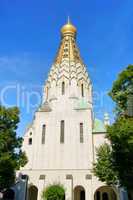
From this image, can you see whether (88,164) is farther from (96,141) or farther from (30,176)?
(30,176)

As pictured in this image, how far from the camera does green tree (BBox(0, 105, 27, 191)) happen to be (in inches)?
888

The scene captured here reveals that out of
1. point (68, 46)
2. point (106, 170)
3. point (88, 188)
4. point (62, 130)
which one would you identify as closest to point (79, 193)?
point (88, 188)

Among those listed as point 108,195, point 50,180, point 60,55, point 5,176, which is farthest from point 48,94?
point 5,176

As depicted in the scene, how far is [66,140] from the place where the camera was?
35312 mm

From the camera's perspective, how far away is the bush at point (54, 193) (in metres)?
28.7

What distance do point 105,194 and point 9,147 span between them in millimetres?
18368

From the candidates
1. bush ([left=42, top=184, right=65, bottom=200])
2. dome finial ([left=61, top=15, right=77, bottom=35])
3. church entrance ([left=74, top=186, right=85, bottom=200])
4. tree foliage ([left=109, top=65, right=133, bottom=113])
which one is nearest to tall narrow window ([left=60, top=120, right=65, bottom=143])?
church entrance ([left=74, top=186, right=85, bottom=200])

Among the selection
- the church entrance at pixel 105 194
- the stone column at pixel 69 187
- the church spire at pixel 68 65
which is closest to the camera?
the stone column at pixel 69 187

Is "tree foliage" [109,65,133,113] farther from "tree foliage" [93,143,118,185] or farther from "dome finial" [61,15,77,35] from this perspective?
"dome finial" [61,15,77,35]

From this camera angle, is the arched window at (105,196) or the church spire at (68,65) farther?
the church spire at (68,65)

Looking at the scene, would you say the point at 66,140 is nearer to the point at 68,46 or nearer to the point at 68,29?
the point at 68,46

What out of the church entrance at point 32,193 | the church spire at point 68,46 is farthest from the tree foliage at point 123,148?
the church spire at point 68,46

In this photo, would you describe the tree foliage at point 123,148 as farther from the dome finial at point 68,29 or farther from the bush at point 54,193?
the dome finial at point 68,29

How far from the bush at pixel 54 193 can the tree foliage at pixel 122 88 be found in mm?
13843
